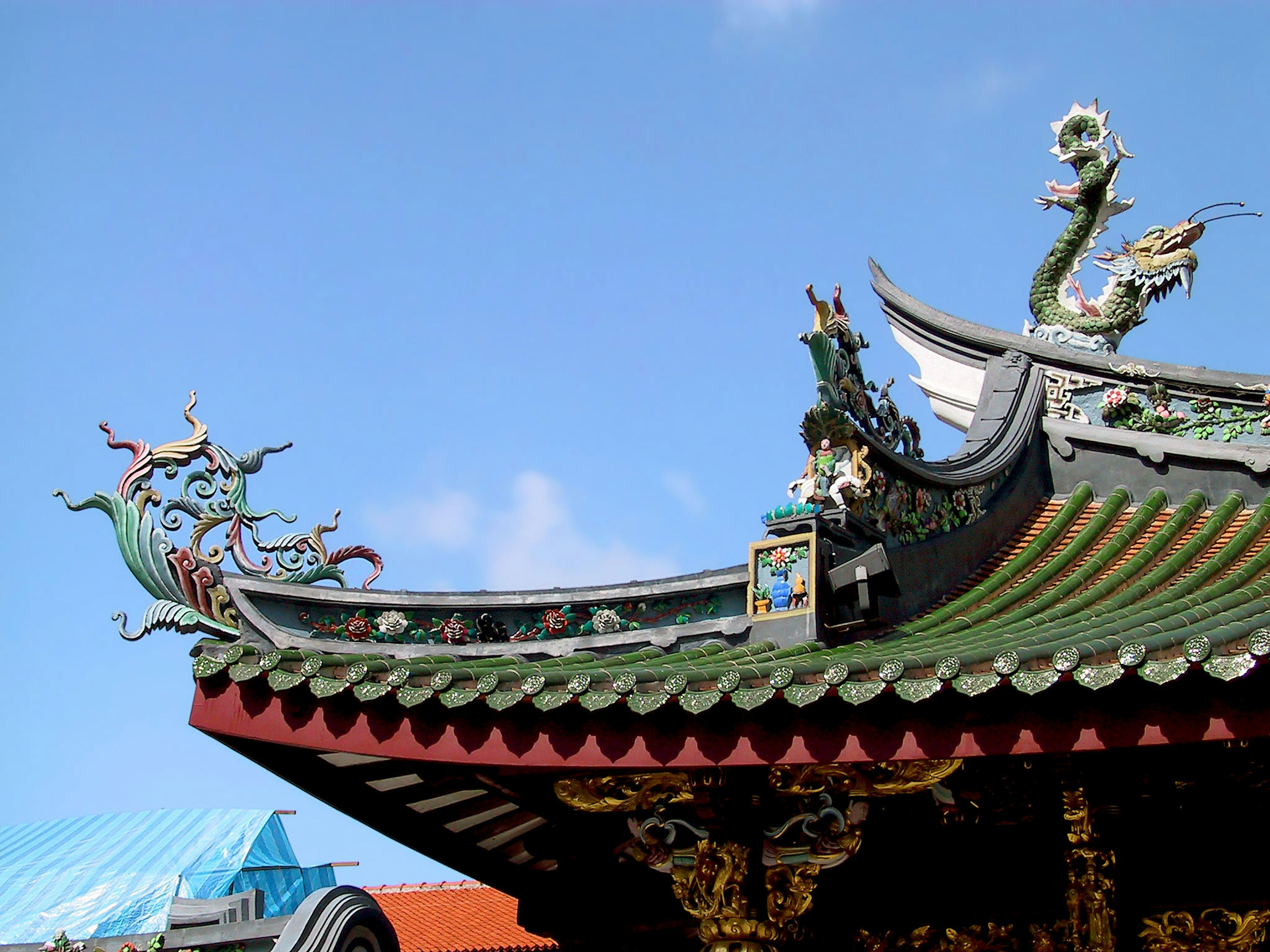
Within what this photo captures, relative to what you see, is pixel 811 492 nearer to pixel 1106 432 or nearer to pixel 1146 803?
pixel 1146 803

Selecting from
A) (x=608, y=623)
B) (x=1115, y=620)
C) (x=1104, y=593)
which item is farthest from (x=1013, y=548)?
(x=608, y=623)

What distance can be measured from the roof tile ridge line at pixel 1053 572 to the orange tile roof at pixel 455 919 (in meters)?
4.76

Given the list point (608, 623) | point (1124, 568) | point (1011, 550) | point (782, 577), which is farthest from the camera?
point (1011, 550)

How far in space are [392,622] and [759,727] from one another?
235cm

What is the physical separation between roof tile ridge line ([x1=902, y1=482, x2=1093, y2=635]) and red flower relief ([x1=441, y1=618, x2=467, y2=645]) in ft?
7.35

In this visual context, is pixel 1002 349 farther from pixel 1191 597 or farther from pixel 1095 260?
pixel 1191 597

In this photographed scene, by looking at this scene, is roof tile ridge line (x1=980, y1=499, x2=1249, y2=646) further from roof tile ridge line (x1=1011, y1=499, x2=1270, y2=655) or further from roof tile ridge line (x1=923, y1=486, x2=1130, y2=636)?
roof tile ridge line (x1=923, y1=486, x2=1130, y2=636)

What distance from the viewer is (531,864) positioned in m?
8.03

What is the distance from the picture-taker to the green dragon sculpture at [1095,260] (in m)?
10.0

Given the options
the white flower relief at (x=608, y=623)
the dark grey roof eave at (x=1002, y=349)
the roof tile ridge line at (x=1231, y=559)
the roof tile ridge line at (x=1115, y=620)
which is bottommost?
the roof tile ridge line at (x=1115, y=620)

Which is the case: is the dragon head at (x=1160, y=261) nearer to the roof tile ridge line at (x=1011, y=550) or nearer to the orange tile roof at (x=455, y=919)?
the roof tile ridge line at (x=1011, y=550)

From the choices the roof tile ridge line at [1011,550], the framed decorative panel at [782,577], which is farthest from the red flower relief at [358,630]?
the roof tile ridge line at [1011,550]

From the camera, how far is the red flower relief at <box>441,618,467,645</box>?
693cm

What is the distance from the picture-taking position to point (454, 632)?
22.8ft
